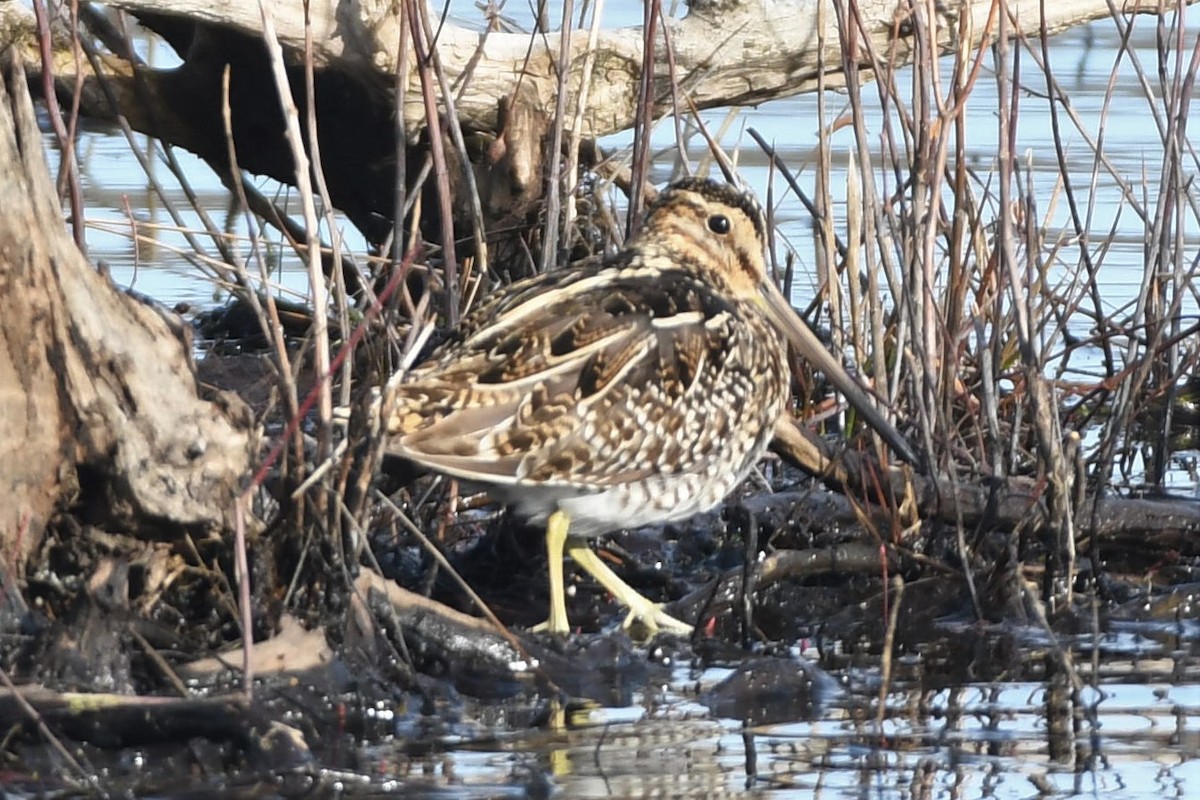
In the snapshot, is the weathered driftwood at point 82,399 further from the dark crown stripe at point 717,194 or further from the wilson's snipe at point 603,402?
the dark crown stripe at point 717,194

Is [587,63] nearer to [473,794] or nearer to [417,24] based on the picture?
[417,24]

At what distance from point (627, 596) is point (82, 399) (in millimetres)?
1335

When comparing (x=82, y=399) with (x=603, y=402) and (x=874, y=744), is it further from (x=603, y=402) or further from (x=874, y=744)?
(x=874, y=744)

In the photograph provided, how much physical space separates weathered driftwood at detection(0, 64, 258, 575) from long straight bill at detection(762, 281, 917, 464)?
4.94ft

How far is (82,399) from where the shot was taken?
3.97m

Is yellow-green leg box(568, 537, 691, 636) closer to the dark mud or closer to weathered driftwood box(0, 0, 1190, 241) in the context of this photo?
the dark mud

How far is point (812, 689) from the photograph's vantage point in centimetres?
419

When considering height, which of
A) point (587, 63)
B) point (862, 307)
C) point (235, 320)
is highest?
point (587, 63)

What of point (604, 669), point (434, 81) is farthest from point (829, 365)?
point (434, 81)

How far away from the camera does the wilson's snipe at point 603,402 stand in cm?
437

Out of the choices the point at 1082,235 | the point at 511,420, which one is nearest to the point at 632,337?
the point at 511,420

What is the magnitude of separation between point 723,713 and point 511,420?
29.5 inches

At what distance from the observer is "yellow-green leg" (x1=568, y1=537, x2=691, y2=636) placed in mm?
4648

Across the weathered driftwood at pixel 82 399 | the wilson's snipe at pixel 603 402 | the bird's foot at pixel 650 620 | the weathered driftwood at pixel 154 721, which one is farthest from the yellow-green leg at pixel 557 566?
the weathered driftwood at pixel 154 721
